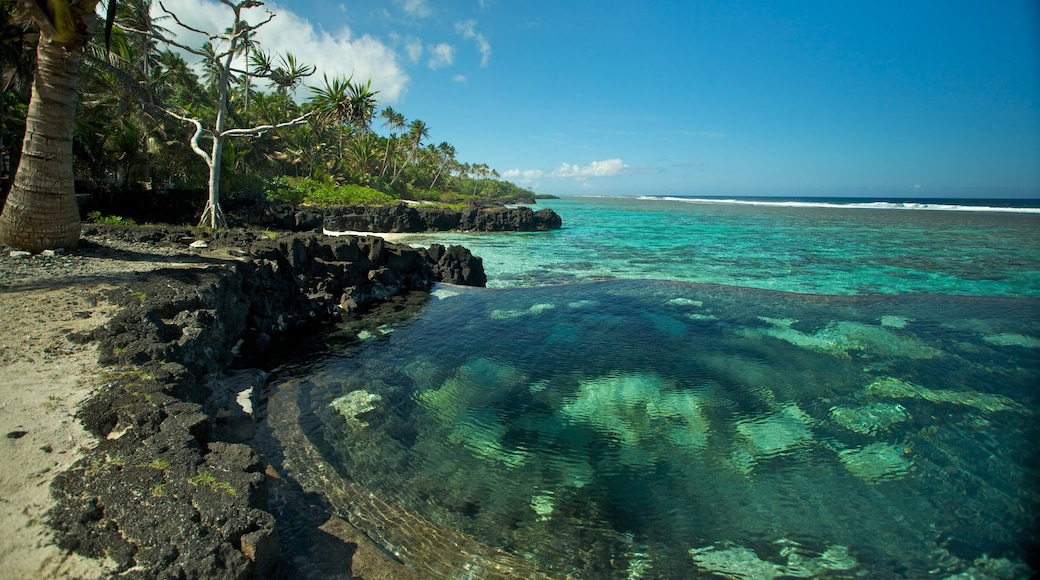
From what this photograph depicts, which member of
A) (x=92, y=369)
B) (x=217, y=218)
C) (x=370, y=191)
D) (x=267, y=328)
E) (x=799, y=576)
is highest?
(x=370, y=191)

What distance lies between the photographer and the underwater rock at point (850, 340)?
36.6ft

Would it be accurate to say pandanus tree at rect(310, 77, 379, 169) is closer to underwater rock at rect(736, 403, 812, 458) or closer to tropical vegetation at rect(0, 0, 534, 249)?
tropical vegetation at rect(0, 0, 534, 249)

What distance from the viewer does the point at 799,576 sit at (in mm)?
4770

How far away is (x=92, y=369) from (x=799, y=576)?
28.3 ft

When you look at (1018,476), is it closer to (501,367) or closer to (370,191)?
(501,367)

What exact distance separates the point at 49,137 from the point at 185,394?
824cm

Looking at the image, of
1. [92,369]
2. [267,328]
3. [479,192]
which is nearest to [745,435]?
[92,369]

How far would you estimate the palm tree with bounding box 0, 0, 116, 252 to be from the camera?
30.1 ft

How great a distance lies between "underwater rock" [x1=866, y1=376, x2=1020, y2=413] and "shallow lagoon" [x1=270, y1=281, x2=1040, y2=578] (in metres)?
0.05

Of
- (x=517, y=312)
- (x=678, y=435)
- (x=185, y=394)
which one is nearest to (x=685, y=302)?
(x=517, y=312)

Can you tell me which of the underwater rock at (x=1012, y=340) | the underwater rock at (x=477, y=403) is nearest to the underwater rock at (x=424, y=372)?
the underwater rock at (x=477, y=403)

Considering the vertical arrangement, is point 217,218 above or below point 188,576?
above

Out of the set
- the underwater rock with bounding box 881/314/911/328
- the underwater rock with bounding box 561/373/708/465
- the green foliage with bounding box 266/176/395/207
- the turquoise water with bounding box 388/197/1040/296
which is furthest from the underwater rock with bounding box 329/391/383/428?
the green foliage with bounding box 266/176/395/207

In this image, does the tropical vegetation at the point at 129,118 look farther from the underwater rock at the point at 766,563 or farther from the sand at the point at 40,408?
the underwater rock at the point at 766,563
